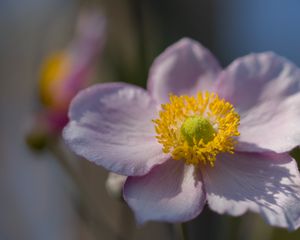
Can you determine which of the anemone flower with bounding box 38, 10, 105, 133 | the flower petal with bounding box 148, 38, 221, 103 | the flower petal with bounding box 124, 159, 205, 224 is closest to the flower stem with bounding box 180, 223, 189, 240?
the flower petal with bounding box 124, 159, 205, 224

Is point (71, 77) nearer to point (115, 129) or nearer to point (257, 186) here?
point (115, 129)

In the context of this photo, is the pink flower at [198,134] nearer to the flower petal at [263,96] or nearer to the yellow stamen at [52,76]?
the flower petal at [263,96]

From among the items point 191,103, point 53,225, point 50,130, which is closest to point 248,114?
point 191,103

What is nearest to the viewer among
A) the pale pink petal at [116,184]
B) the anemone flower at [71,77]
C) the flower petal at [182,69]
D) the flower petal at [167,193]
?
the flower petal at [167,193]

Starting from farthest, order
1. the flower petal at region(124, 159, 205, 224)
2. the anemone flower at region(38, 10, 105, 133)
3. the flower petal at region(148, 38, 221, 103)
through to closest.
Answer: the anemone flower at region(38, 10, 105, 133) < the flower petal at region(148, 38, 221, 103) < the flower petal at region(124, 159, 205, 224)

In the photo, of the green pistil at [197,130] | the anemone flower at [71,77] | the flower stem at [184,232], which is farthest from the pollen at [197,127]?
the anemone flower at [71,77]

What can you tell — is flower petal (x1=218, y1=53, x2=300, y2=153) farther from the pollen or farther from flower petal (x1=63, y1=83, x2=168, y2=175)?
flower petal (x1=63, y1=83, x2=168, y2=175)

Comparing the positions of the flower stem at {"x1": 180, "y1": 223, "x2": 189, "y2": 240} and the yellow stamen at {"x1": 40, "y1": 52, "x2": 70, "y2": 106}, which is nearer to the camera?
the flower stem at {"x1": 180, "y1": 223, "x2": 189, "y2": 240}

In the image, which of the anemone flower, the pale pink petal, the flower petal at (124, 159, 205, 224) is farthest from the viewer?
the anemone flower
